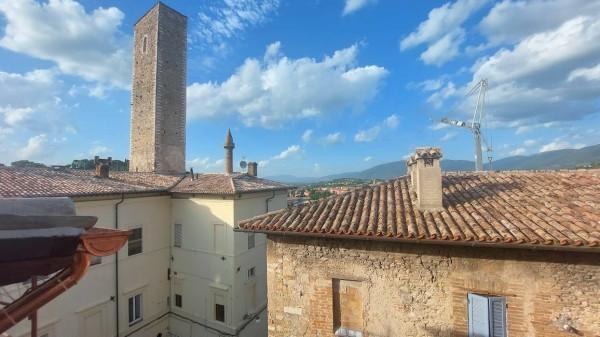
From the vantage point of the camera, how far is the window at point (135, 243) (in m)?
13.8

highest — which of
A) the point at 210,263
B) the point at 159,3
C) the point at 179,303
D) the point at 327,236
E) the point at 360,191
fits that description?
the point at 159,3

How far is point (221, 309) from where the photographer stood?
47.0 ft

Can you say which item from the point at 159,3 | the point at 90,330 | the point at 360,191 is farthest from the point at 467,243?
the point at 159,3

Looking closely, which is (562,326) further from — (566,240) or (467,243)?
(467,243)

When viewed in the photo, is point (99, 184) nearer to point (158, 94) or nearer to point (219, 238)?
point (219, 238)

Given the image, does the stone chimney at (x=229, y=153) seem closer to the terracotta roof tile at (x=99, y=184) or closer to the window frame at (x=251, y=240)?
the terracotta roof tile at (x=99, y=184)

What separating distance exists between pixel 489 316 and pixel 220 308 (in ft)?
39.9

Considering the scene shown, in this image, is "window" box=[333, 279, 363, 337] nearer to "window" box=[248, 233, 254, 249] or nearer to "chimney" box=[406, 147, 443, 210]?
"chimney" box=[406, 147, 443, 210]

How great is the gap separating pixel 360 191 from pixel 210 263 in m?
9.47

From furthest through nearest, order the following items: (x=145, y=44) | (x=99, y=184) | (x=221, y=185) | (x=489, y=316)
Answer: (x=145, y=44) < (x=221, y=185) < (x=99, y=184) < (x=489, y=316)

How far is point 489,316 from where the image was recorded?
18.4 feet

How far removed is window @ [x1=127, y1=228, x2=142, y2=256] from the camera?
13758 millimetres

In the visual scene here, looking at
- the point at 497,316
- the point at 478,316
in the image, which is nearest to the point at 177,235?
the point at 478,316

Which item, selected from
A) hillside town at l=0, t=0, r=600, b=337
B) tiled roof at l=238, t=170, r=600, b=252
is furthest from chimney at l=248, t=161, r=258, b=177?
tiled roof at l=238, t=170, r=600, b=252
